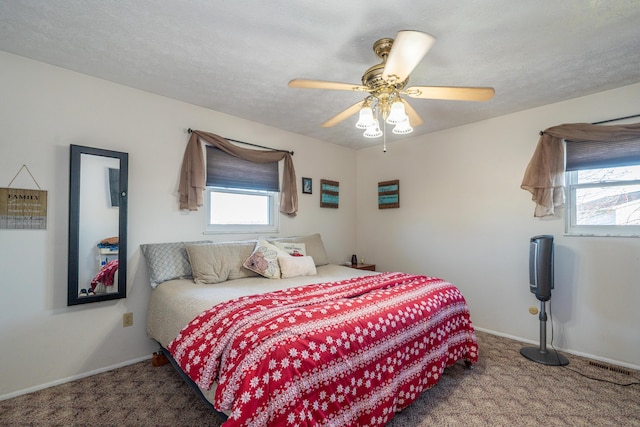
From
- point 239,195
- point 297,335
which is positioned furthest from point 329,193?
point 297,335

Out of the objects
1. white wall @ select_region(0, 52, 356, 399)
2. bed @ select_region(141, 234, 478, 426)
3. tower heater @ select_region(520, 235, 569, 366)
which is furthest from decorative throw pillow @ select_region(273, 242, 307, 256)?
tower heater @ select_region(520, 235, 569, 366)

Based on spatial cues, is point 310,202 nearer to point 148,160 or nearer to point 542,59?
point 148,160

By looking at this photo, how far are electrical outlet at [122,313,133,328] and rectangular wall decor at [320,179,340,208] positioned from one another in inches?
100

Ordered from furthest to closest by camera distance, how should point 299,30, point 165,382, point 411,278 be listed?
point 411,278 → point 165,382 → point 299,30

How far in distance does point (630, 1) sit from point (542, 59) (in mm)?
562

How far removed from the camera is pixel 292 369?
1296 millimetres

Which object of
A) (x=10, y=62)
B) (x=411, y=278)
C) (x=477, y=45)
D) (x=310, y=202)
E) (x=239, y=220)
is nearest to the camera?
(x=477, y=45)

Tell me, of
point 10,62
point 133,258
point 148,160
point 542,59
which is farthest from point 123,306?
point 542,59

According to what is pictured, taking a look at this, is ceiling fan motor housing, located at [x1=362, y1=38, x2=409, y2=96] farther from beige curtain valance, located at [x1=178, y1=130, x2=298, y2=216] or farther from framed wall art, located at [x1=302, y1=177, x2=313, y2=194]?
framed wall art, located at [x1=302, y1=177, x2=313, y2=194]

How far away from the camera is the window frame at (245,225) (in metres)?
3.14

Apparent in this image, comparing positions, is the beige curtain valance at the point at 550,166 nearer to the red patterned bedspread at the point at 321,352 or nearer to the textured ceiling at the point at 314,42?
the textured ceiling at the point at 314,42

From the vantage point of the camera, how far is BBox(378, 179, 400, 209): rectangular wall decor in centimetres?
415

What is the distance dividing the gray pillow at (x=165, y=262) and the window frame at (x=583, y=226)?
3635 mm

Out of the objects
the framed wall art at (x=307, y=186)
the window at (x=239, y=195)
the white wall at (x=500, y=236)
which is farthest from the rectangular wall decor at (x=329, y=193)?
the window at (x=239, y=195)
